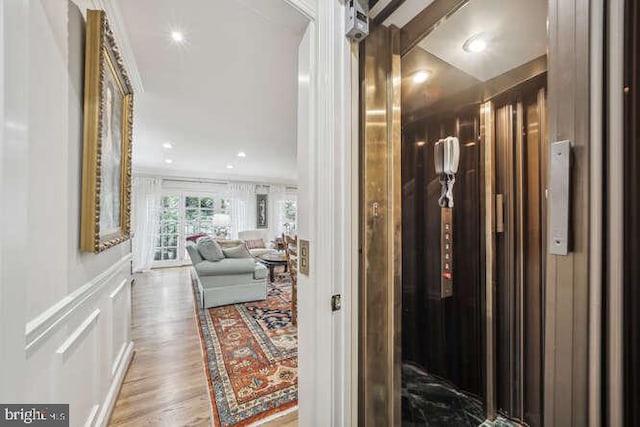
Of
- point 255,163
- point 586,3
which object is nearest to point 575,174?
point 586,3

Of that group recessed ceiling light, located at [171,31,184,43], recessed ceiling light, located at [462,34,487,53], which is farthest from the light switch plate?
recessed ceiling light, located at [171,31,184,43]

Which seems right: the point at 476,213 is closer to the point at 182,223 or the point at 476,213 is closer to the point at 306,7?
the point at 306,7

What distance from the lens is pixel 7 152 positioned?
41 centimetres

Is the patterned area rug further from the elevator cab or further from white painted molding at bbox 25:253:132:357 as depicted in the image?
white painted molding at bbox 25:253:132:357

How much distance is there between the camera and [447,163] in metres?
1.55

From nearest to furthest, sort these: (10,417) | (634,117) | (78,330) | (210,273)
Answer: (634,117) → (10,417) → (78,330) → (210,273)

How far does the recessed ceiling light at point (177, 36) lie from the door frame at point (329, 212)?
1.25m

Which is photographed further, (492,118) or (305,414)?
(492,118)

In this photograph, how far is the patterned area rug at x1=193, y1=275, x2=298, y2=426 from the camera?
1.68 meters

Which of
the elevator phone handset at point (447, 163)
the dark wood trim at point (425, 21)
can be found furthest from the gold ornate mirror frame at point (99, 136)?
the elevator phone handset at point (447, 163)

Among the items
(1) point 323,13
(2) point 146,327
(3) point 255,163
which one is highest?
(3) point 255,163

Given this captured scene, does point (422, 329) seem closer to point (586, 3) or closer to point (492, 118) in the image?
point (492, 118)

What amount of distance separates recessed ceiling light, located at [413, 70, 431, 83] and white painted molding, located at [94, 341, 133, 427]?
8.58 feet

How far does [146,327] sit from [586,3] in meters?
3.78
